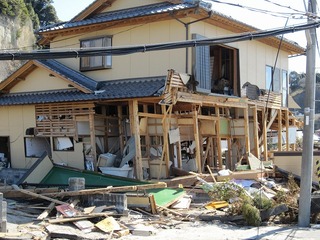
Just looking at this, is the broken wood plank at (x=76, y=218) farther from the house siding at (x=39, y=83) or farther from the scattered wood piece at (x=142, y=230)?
the house siding at (x=39, y=83)

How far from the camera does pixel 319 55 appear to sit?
12836mm

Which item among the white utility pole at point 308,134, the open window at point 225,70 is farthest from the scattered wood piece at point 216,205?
the open window at point 225,70

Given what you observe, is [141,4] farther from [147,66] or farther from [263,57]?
[263,57]

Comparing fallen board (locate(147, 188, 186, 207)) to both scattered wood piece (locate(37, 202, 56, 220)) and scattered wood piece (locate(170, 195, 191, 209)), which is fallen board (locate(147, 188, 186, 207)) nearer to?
scattered wood piece (locate(170, 195, 191, 209))

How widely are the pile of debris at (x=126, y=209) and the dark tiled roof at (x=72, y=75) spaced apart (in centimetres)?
542

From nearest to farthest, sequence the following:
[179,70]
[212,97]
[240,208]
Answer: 1. [240,208]
2. [179,70]
3. [212,97]

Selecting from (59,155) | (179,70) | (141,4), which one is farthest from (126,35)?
(59,155)

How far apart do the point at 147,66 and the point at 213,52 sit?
231 inches

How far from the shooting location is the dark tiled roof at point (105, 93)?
1603 cm

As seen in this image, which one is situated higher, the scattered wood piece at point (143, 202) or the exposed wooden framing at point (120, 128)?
the exposed wooden framing at point (120, 128)

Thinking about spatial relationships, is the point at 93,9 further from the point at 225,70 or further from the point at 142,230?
the point at 142,230

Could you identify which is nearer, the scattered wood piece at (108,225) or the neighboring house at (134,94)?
the scattered wood piece at (108,225)

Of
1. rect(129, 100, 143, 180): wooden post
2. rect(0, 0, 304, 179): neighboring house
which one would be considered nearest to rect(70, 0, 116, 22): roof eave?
rect(0, 0, 304, 179): neighboring house

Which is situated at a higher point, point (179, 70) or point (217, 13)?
point (217, 13)
